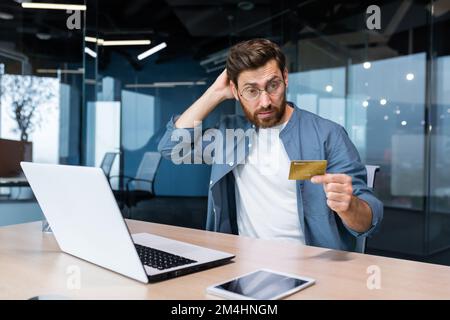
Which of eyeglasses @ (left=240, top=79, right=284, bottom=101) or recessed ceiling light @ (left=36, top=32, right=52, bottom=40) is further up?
recessed ceiling light @ (left=36, top=32, right=52, bottom=40)

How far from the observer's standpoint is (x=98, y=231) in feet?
2.98

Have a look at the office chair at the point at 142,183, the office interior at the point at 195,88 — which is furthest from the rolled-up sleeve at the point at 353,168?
the office chair at the point at 142,183

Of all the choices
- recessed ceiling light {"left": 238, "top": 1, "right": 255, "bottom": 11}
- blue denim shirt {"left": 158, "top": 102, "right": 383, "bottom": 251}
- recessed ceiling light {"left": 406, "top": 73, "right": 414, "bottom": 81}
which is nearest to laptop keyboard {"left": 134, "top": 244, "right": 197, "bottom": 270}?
blue denim shirt {"left": 158, "top": 102, "right": 383, "bottom": 251}

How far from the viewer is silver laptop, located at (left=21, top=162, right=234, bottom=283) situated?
831mm

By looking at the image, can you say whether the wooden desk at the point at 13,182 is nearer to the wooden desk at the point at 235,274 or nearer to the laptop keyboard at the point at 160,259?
the wooden desk at the point at 235,274

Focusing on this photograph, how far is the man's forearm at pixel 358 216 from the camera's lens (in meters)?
1.18

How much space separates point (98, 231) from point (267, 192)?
837 millimetres

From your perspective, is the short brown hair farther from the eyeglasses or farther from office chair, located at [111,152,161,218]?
office chair, located at [111,152,161,218]

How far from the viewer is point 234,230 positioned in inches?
67.9

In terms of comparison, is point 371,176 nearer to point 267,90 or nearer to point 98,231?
point 267,90

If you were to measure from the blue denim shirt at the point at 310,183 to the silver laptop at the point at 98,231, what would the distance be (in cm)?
48

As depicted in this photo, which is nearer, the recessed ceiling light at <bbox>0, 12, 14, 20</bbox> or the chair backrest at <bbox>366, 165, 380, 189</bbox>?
the chair backrest at <bbox>366, 165, 380, 189</bbox>

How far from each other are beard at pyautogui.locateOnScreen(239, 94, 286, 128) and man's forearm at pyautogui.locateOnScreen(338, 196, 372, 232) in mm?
531
